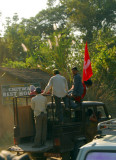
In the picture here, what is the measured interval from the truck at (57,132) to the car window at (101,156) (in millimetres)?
4655

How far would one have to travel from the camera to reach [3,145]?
13.0 metres

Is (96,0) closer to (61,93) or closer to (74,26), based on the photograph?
Answer: (74,26)

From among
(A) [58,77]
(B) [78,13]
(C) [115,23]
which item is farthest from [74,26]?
(A) [58,77]

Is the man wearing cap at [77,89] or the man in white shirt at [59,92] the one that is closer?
the man in white shirt at [59,92]

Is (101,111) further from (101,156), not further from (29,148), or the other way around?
(101,156)

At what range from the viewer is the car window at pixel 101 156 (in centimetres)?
335

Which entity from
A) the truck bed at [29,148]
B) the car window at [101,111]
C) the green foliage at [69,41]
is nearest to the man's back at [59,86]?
the truck bed at [29,148]

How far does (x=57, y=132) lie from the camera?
816cm

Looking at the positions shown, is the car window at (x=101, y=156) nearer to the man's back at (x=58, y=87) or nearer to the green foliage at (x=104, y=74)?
the man's back at (x=58, y=87)

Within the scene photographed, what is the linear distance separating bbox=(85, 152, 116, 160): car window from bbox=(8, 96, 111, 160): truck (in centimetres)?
465

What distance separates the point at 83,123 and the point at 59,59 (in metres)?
9.68

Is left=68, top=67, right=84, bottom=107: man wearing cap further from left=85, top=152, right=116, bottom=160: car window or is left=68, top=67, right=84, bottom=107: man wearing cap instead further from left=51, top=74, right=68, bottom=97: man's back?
left=85, top=152, right=116, bottom=160: car window

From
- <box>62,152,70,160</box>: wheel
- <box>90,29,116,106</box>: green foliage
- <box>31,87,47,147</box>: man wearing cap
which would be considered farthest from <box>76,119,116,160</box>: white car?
<box>90,29,116,106</box>: green foliage

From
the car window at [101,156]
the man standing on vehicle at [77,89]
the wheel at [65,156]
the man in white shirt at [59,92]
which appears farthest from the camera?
the man standing on vehicle at [77,89]
